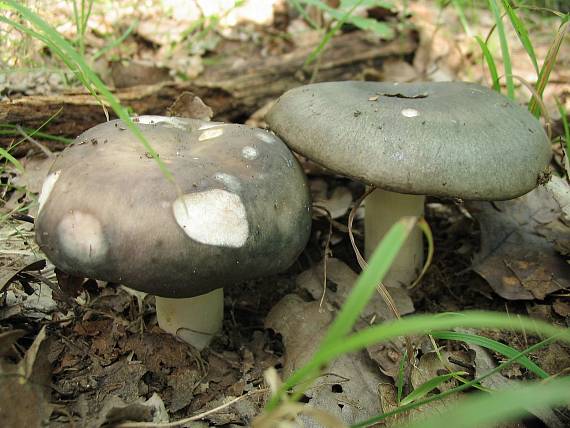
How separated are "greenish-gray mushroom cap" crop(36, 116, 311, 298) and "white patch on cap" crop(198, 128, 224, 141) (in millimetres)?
170

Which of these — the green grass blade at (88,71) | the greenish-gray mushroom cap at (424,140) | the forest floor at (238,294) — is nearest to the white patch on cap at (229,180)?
the green grass blade at (88,71)

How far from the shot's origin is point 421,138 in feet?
6.71

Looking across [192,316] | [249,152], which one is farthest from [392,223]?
[192,316]

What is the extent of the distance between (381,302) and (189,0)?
3.79m

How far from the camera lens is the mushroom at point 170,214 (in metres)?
1.66

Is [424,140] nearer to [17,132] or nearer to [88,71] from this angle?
[88,71]

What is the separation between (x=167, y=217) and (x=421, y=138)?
1048 millimetres

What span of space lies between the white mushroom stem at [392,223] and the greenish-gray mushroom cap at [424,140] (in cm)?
55

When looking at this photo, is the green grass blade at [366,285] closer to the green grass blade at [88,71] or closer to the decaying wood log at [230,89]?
the green grass blade at [88,71]

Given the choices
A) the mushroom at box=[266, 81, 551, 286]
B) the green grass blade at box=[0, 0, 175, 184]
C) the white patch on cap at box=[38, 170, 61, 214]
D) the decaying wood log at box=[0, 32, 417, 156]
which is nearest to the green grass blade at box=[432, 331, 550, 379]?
the mushroom at box=[266, 81, 551, 286]

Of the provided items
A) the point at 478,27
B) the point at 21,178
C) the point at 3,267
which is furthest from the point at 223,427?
the point at 478,27

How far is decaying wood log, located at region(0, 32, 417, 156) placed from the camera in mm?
2879

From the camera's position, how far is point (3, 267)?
87.1 inches

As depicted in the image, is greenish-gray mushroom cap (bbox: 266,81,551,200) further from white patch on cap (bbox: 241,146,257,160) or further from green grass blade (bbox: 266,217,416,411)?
green grass blade (bbox: 266,217,416,411)
